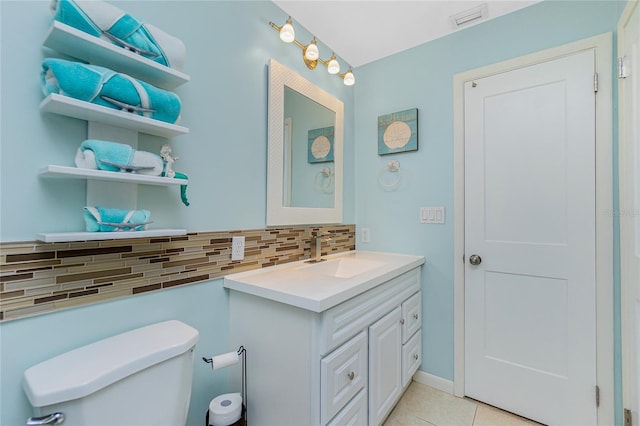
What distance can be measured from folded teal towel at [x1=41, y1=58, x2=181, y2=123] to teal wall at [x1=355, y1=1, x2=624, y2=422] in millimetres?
1580

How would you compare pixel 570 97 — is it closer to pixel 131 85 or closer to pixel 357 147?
pixel 357 147

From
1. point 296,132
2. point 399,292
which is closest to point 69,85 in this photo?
point 296,132

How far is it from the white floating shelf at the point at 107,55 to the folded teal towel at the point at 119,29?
1.3 inches

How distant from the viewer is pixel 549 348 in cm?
157

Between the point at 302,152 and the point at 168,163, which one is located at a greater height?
the point at 302,152

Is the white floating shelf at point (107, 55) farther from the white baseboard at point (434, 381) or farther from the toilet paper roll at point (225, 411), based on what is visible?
the white baseboard at point (434, 381)

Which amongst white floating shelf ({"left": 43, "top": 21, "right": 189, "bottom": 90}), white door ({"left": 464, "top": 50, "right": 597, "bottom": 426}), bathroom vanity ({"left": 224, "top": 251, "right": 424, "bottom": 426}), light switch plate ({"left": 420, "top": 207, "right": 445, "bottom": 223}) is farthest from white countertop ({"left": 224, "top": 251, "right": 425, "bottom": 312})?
white floating shelf ({"left": 43, "top": 21, "right": 189, "bottom": 90})

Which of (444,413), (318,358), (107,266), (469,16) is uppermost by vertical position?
(469,16)

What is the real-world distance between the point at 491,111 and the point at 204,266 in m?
1.89

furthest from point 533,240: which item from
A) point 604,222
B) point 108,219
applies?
point 108,219

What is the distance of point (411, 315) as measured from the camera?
1.78 m

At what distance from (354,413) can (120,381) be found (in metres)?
0.92

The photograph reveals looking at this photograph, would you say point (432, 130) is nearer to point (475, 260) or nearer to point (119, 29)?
point (475, 260)

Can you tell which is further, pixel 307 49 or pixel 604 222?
pixel 307 49
